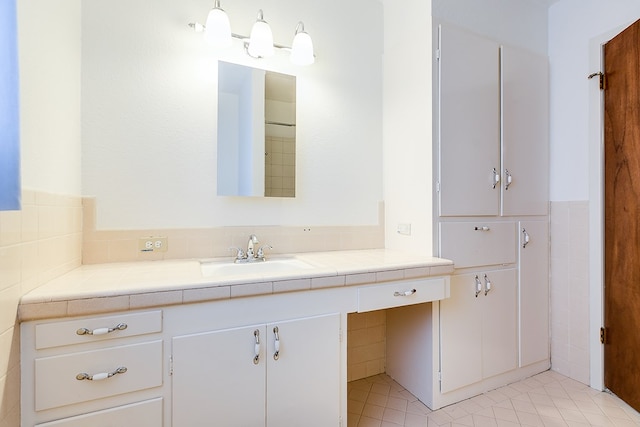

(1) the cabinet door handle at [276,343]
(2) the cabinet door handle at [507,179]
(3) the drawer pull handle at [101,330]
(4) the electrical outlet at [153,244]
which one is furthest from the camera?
(2) the cabinet door handle at [507,179]

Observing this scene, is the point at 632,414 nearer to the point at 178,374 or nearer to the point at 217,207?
the point at 178,374

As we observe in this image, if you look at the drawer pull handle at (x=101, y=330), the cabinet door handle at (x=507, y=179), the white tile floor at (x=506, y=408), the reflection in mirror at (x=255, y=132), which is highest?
the reflection in mirror at (x=255, y=132)

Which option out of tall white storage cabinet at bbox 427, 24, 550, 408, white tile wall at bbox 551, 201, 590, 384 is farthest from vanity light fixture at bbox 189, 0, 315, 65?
white tile wall at bbox 551, 201, 590, 384

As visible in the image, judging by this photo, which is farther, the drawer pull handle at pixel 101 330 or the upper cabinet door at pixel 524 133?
the upper cabinet door at pixel 524 133

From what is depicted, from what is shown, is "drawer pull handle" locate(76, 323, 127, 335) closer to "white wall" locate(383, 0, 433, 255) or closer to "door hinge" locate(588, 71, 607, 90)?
"white wall" locate(383, 0, 433, 255)

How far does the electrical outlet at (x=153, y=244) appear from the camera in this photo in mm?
1491

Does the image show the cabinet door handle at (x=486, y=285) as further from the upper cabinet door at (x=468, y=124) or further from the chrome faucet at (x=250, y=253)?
the chrome faucet at (x=250, y=253)

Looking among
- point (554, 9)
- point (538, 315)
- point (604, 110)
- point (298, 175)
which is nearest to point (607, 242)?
point (538, 315)

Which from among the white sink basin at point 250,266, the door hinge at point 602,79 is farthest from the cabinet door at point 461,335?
the door hinge at point 602,79

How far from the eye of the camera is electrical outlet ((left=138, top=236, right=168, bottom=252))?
58.7 inches

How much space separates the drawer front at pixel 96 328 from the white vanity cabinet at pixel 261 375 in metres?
0.11

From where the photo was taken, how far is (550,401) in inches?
68.6

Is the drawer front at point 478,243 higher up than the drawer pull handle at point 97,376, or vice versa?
the drawer front at point 478,243

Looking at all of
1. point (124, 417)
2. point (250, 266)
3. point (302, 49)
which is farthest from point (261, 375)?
point (302, 49)
